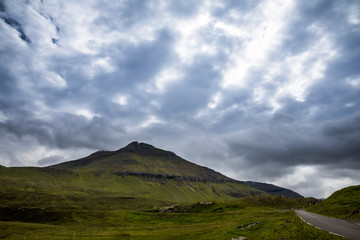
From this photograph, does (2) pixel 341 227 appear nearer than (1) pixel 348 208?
Yes

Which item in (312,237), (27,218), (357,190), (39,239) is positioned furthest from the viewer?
(27,218)

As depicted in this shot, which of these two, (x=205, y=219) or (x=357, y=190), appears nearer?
(x=357, y=190)

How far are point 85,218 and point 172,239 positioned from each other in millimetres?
105797

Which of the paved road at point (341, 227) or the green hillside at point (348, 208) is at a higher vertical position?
the green hillside at point (348, 208)

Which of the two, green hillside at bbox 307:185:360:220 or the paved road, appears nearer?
the paved road

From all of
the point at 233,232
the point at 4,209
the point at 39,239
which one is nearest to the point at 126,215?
the point at 39,239

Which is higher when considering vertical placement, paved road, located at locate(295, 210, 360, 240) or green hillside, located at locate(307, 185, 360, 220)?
green hillside, located at locate(307, 185, 360, 220)

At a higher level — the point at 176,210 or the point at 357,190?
the point at 357,190

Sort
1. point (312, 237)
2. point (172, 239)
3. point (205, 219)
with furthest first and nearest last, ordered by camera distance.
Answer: point (205, 219), point (172, 239), point (312, 237)

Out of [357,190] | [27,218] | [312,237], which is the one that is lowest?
[27,218]

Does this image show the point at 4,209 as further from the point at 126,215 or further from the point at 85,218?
the point at 126,215

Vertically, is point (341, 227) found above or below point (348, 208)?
below

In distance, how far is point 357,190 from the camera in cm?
9231

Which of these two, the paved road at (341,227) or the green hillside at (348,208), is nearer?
the paved road at (341,227)
